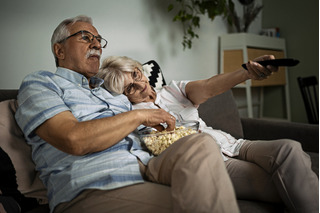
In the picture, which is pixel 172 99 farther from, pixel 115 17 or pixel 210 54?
pixel 210 54

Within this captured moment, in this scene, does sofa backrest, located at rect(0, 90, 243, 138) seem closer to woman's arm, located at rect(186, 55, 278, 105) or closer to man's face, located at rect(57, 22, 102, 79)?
woman's arm, located at rect(186, 55, 278, 105)

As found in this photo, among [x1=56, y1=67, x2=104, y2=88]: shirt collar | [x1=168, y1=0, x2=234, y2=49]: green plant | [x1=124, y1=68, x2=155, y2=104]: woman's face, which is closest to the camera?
[x1=56, y1=67, x2=104, y2=88]: shirt collar

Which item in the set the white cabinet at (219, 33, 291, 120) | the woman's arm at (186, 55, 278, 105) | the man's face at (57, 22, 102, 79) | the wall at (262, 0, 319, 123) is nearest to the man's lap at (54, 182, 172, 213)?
the man's face at (57, 22, 102, 79)

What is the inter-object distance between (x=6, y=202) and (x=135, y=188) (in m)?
0.45

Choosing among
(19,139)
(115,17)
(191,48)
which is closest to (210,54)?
(191,48)

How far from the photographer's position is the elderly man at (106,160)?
0.85 meters

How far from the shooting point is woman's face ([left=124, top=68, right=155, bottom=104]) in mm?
1510

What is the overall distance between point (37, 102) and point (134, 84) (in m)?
0.57

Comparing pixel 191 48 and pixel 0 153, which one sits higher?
pixel 191 48

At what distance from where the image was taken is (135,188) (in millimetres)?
982

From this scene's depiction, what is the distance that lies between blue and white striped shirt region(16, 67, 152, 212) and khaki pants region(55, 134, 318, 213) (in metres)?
0.04

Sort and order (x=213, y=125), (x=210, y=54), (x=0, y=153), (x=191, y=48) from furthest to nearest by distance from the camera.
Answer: (x=210, y=54), (x=191, y=48), (x=213, y=125), (x=0, y=153)

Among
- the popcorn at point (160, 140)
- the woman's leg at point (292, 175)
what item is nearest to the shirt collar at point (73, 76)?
the popcorn at point (160, 140)

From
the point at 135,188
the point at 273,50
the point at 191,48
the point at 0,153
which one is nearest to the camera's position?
the point at 135,188
